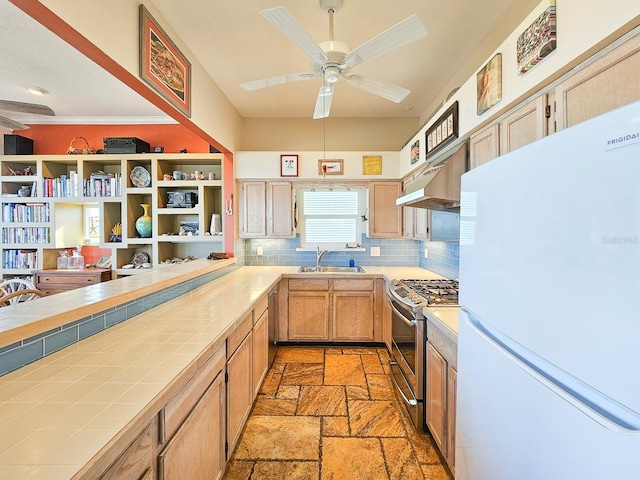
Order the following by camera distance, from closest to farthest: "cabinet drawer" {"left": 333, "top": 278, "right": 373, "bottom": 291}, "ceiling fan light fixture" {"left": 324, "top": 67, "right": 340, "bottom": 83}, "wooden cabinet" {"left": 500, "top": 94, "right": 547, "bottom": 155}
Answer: "wooden cabinet" {"left": 500, "top": 94, "right": 547, "bottom": 155}, "ceiling fan light fixture" {"left": 324, "top": 67, "right": 340, "bottom": 83}, "cabinet drawer" {"left": 333, "top": 278, "right": 373, "bottom": 291}

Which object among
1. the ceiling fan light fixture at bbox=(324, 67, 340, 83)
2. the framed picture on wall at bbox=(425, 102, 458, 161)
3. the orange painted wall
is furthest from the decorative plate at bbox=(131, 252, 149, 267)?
the framed picture on wall at bbox=(425, 102, 458, 161)

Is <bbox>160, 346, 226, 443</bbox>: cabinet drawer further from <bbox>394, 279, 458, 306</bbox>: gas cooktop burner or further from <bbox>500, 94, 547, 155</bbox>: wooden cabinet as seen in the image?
<bbox>500, 94, 547, 155</bbox>: wooden cabinet

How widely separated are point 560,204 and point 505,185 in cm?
23

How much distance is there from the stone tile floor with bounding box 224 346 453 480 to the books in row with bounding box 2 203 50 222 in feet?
11.5

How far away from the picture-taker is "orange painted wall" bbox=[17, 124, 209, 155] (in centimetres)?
404

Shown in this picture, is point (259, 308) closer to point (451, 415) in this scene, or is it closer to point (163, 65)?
point (451, 415)

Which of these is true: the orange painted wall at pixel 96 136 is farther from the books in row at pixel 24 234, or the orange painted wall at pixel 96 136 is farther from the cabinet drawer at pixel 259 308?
the cabinet drawer at pixel 259 308

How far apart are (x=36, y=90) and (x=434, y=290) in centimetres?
440

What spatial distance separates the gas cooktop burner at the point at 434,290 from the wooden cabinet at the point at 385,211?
42.3 inches

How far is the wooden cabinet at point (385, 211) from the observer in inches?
150

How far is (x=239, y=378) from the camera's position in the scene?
6.21 ft

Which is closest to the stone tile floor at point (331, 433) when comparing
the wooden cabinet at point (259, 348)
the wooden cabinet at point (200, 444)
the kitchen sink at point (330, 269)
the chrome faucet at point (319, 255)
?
the wooden cabinet at point (259, 348)

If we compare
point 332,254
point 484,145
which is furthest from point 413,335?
point 332,254

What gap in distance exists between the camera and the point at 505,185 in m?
0.92
